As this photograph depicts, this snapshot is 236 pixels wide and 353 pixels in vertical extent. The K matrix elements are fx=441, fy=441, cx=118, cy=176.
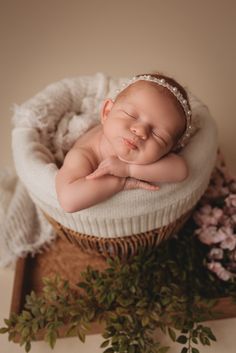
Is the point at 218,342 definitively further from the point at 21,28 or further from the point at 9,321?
the point at 21,28

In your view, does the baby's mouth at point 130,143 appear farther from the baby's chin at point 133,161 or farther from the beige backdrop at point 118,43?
the beige backdrop at point 118,43

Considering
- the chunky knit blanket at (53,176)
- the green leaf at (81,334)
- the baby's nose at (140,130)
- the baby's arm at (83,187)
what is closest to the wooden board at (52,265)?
the chunky knit blanket at (53,176)

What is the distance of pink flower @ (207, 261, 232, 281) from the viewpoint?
3.05 feet

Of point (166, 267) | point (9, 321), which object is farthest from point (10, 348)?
point (166, 267)

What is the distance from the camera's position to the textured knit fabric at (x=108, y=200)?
805mm

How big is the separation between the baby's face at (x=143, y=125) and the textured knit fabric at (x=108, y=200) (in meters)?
0.07

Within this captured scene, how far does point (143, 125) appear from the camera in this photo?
76cm

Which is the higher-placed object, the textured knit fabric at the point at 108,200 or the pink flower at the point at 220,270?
the textured knit fabric at the point at 108,200

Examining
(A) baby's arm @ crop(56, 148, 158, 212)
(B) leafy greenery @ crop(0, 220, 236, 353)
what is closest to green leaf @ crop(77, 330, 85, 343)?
(B) leafy greenery @ crop(0, 220, 236, 353)

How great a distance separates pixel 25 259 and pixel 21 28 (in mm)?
988

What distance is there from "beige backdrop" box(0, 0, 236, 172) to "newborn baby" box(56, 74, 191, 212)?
1.95ft

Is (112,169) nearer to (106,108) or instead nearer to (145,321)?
(106,108)

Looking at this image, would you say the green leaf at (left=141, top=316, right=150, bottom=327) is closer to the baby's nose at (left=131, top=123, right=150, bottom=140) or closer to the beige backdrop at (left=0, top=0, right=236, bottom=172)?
the baby's nose at (left=131, top=123, right=150, bottom=140)

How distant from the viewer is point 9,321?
0.89 meters
